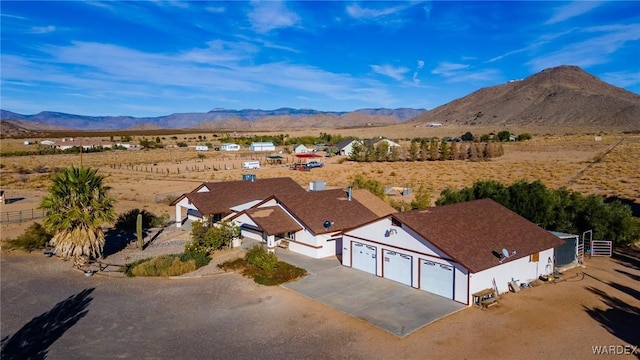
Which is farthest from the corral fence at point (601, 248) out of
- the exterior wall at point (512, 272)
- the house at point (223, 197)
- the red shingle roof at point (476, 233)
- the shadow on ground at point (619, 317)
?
the house at point (223, 197)

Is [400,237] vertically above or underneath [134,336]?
above

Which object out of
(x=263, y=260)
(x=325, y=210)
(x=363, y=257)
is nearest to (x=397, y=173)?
(x=325, y=210)

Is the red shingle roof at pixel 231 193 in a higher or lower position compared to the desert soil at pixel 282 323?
higher

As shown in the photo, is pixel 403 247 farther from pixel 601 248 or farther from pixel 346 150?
pixel 346 150

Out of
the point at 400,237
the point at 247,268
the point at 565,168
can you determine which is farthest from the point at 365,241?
the point at 565,168

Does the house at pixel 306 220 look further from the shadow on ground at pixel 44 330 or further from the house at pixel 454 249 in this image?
the shadow on ground at pixel 44 330

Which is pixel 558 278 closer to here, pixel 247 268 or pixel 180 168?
pixel 247 268
